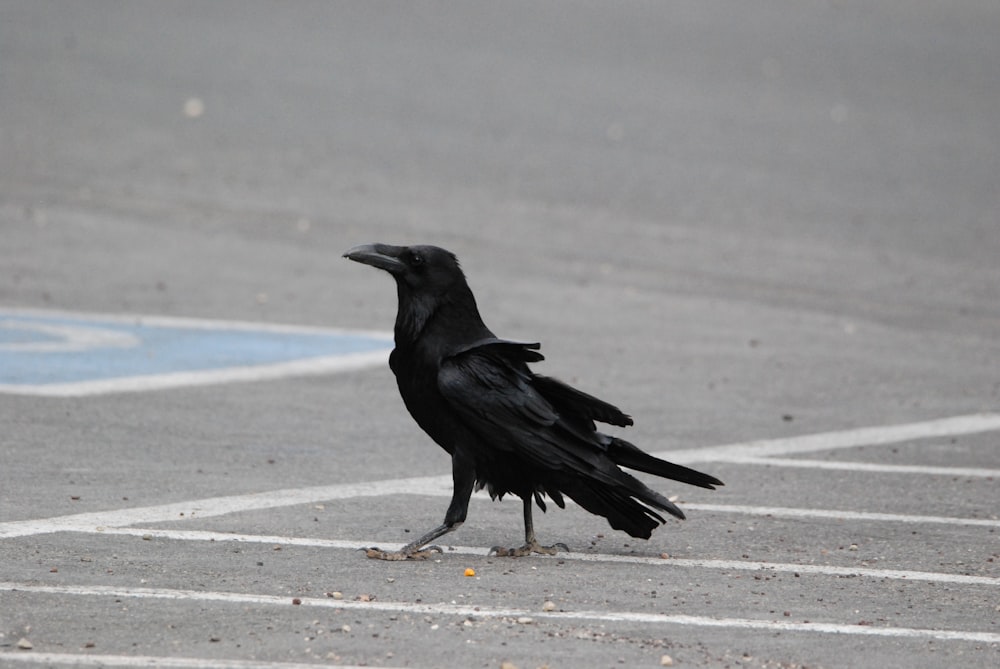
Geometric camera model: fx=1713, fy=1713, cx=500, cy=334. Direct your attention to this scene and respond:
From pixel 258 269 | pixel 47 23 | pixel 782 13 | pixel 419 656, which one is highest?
pixel 782 13

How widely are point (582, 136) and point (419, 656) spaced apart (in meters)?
17.8

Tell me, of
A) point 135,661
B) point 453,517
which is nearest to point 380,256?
point 453,517

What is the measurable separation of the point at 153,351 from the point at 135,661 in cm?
725

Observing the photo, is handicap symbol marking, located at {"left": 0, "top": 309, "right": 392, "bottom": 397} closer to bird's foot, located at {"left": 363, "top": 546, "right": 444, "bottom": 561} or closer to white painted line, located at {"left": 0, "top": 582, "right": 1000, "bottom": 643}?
bird's foot, located at {"left": 363, "top": 546, "right": 444, "bottom": 561}

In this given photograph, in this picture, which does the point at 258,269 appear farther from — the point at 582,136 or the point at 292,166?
the point at 582,136

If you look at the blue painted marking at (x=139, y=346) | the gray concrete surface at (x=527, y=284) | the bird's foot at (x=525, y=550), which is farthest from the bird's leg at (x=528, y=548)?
the blue painted marking at (x=139, y=346)

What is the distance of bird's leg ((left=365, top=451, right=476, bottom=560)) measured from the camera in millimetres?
7238

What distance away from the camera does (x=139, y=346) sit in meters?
12.8

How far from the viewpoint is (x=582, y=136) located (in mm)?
23078

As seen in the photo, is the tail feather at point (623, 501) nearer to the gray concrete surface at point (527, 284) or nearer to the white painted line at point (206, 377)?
the gray concrete surface at point (527, 284)

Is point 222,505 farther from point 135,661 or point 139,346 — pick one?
point 139,346

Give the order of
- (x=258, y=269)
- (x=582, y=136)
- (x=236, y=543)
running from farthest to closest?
(x=582, y=136)
(x=258, y=269)
(x=236, y=543)

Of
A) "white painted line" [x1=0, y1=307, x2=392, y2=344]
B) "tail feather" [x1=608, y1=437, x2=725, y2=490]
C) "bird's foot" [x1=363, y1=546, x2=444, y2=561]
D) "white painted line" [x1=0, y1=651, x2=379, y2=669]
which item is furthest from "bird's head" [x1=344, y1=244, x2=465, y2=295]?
"white painted line" [x1=0, y1=307, x2=392, y2=344]

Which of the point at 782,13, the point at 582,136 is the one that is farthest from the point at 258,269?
the point at 782,13
